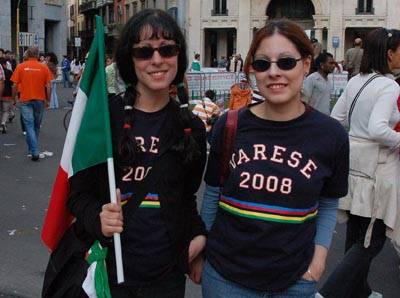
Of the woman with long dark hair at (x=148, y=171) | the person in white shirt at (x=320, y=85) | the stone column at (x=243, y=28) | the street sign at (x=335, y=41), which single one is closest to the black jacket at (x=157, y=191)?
the woman with long dark hair at (x=148, y=171)

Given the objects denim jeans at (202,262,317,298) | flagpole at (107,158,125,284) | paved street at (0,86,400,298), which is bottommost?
paved street at (0,86,400,298)

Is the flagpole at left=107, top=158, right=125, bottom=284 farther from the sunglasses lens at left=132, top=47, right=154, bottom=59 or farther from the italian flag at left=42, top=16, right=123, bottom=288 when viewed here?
the sunglasses lens at left=132, top=47, right=154, bottom=59

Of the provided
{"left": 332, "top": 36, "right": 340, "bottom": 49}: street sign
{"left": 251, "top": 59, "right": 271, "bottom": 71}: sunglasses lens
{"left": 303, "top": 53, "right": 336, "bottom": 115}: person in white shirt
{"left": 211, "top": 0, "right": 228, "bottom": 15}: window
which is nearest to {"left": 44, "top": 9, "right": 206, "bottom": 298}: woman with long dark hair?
{"left": 251, "top": 59, "right": 271, "bottom": 71}: sunglasses lens

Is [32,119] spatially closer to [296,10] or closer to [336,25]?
[336,25]

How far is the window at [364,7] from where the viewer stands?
52.0 meters

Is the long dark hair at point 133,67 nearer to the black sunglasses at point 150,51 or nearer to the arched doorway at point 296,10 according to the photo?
the black sunglasses at point 150,51

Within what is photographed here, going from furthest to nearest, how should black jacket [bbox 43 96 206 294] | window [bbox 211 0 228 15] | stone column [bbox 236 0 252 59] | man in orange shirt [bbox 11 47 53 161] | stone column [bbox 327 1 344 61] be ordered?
window [bbox 211 0 228 15], stone column [bbox 236 0 252 59], stone column [bbox 327 1 344 61], man in orange shirt [bbox 11 47 53 161], black jacket [bbox 43 96 206 294]

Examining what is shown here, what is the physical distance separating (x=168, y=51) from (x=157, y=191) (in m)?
0.57

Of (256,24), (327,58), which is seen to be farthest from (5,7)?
(327,58)

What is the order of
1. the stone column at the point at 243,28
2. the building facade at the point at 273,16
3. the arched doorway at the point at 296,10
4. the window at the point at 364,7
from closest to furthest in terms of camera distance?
1. the building facade at the point at 273,16
2. the window at the point at 364,7
3. the stone column at the point at 243,28
4. the arched doorway at the point at 296,10

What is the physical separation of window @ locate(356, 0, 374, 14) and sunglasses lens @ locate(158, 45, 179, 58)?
2057 inches

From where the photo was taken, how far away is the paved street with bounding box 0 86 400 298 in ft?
16.5

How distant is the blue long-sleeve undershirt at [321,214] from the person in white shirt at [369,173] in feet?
4.95

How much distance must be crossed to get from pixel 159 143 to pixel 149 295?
24.5 inches
